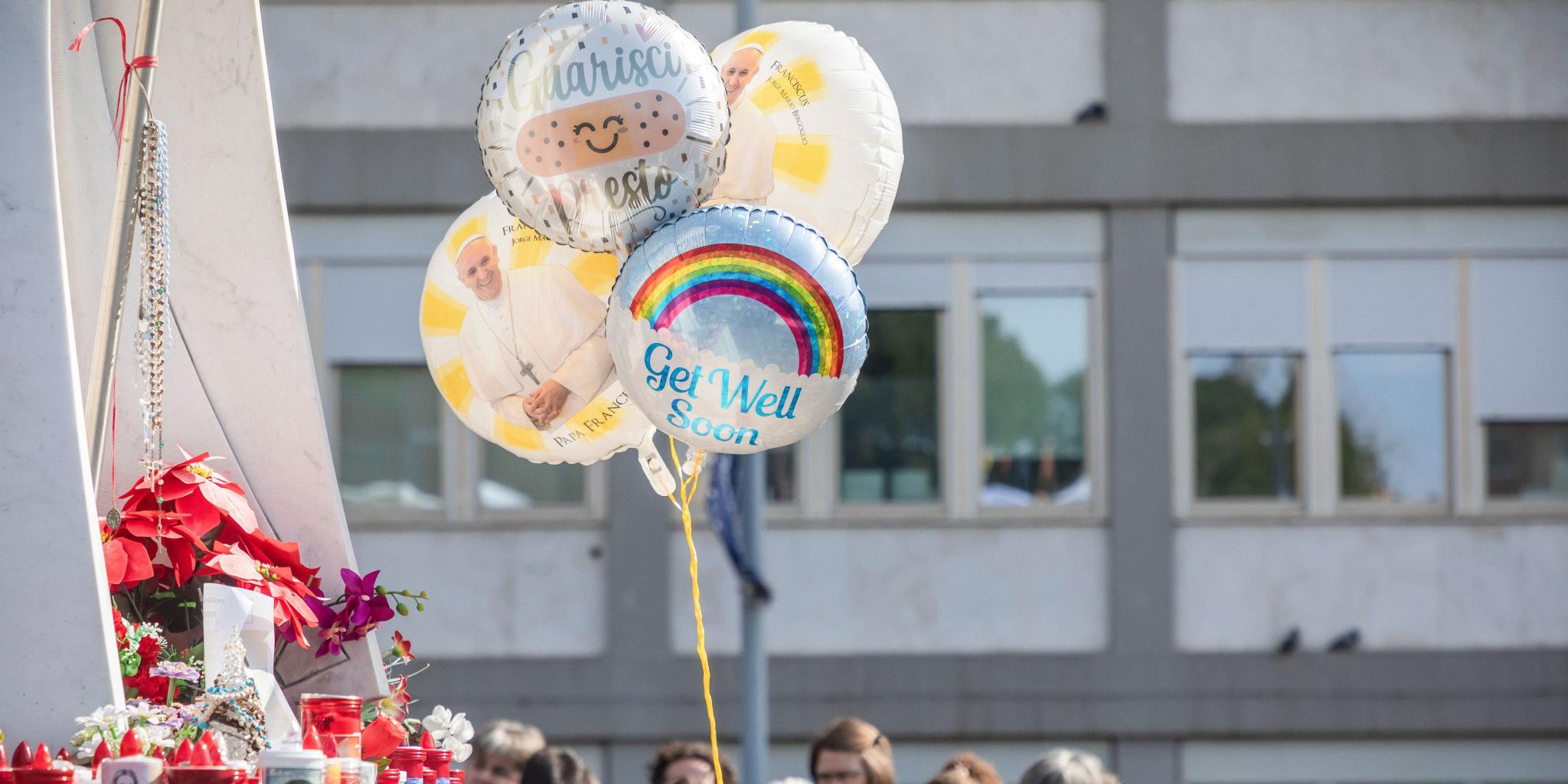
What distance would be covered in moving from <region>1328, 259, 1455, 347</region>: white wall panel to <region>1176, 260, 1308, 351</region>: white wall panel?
0.21 meters

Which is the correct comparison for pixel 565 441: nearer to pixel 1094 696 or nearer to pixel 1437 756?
pixel 1094 696

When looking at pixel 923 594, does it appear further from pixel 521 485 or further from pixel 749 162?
pixel 749 162

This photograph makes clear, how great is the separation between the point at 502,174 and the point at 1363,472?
342 inches

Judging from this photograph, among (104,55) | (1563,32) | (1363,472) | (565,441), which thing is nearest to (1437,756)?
(1363,472)

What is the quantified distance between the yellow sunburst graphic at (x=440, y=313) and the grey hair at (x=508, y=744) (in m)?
2.56

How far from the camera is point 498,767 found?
6.19 metres

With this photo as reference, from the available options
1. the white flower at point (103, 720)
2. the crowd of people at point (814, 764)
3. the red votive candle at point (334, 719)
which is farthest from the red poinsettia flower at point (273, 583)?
the crowd of people at point (814, 764)

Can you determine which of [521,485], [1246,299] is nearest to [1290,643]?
[1246,299]

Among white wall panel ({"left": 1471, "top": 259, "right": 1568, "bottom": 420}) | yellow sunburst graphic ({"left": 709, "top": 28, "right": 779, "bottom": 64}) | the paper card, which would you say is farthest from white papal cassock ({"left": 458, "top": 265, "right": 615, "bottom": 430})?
white wall panel ({"left": 1471, "top": 259, "right": 1568, "bottom": 420})

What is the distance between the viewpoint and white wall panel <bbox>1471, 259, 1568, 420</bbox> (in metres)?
11.0

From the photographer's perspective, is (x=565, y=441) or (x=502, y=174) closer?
(x=502, y=174)

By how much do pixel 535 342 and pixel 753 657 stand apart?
4.96 meters

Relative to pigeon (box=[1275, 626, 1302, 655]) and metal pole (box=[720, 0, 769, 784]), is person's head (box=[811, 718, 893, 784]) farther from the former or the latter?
pigeon (box=[1275, 626, 1302, 655])

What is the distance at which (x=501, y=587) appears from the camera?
10906 mm
